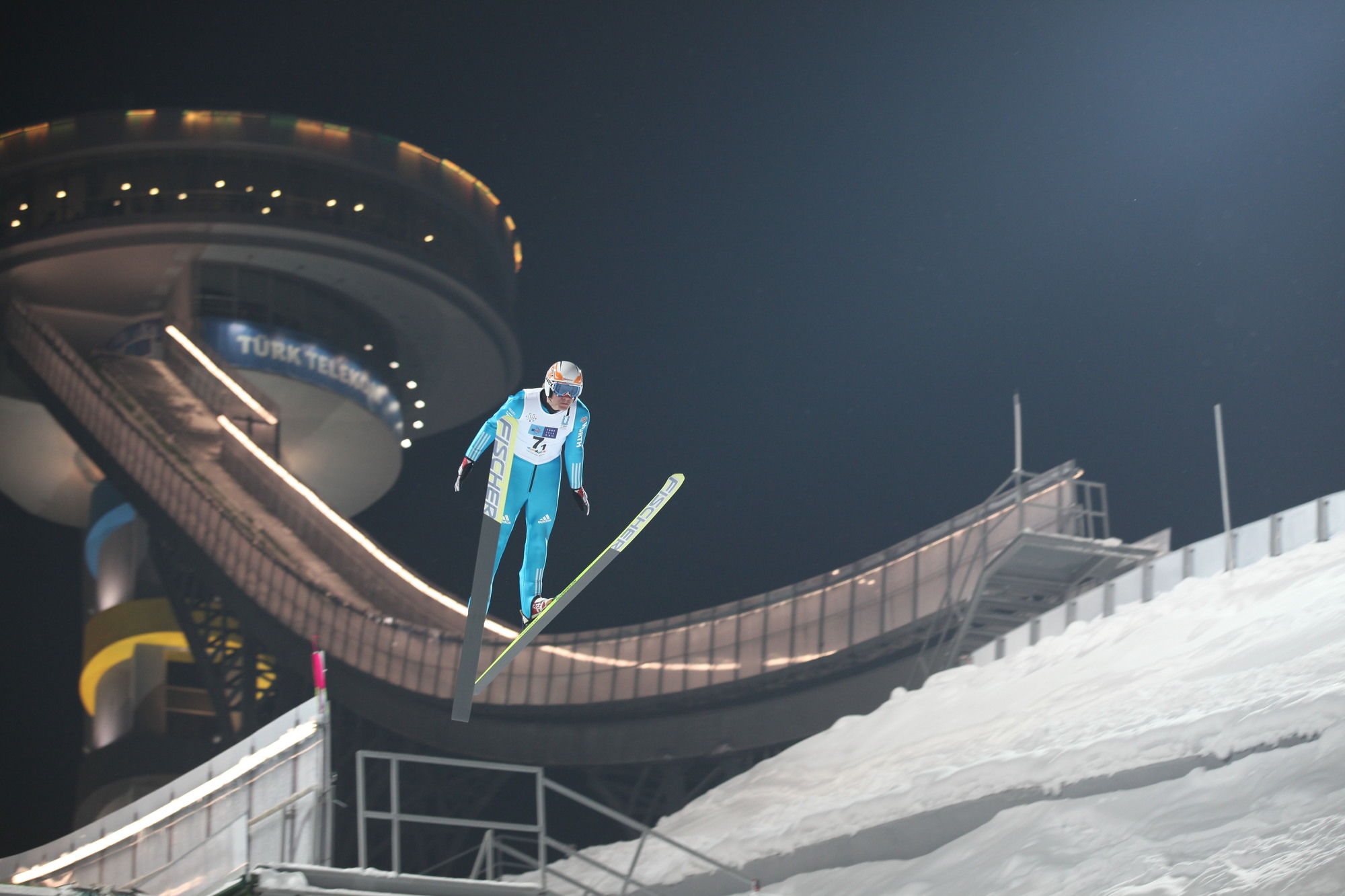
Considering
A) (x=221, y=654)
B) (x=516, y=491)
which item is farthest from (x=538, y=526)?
(x=221, y=654)

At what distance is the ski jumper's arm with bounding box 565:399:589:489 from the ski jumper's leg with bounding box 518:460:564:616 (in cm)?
11

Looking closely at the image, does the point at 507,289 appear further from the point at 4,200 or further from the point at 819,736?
the point at 819,736

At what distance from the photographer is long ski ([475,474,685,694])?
1216 centimetres

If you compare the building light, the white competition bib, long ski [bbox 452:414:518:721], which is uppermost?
the building light

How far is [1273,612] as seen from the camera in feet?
Result: 52.7

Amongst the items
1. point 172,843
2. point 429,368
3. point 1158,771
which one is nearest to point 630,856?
point 172,843

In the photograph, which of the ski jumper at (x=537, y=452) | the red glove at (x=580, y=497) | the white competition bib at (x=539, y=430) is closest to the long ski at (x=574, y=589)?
the red glove at (x=580, y=497)

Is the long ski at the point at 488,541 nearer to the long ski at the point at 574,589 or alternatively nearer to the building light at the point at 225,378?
the long ski at the point at 574,589

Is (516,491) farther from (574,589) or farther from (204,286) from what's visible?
(204,286)

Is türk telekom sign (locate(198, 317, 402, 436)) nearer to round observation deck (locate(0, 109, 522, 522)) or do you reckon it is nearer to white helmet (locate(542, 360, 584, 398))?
round observation deck (locate(0, 109, 522, 522))

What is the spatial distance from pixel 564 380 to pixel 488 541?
1.32 meters

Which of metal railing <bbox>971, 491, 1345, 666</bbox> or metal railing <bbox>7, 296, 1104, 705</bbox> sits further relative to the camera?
metal railing <bbox>7, 296, 1104, 705</bbox>

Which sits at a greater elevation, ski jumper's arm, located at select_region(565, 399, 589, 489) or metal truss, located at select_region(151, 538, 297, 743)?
metal truss, located at select_region(151, 538, 297, 743)

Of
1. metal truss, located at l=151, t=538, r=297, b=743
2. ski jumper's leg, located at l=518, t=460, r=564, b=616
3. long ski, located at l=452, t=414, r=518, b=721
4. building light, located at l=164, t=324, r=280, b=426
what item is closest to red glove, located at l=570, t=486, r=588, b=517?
ski jumper's leg, located at l=518, t=460, r=564, b=616
